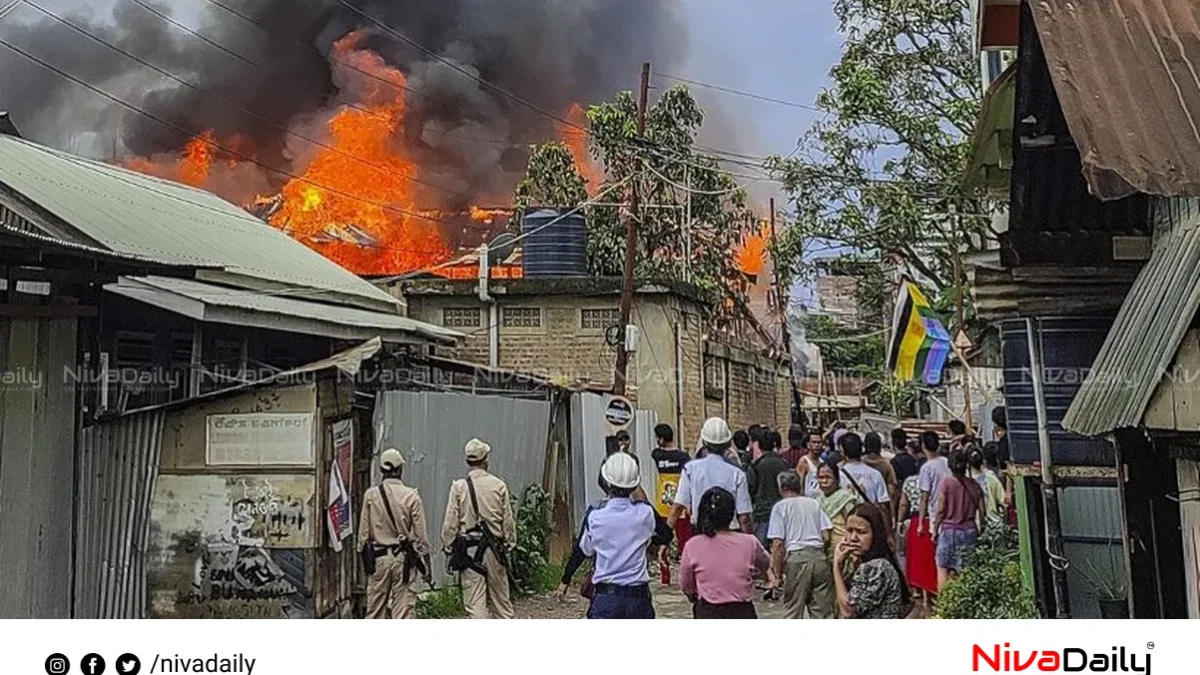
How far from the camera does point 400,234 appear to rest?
7.43 meters

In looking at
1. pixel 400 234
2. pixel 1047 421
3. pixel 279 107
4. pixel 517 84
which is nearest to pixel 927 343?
pixel 1047 421

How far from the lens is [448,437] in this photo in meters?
5.81

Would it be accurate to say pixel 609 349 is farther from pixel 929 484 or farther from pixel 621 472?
pixel 621 472

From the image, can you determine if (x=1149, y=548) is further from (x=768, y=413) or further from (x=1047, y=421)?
(x=768, y=413)

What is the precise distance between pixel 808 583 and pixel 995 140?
182 centimetres

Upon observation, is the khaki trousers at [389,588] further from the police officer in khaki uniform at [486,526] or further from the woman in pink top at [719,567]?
the woman in pink top at [719,567]

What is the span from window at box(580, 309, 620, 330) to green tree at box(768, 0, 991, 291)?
1233 millimetres

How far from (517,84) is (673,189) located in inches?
49.1

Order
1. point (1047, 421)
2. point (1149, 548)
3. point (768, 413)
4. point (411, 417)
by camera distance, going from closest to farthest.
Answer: point (1149, 548) → point (1047, 421) → point (411, 417) → point (768, 413)

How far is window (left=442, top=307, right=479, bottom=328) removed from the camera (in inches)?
316

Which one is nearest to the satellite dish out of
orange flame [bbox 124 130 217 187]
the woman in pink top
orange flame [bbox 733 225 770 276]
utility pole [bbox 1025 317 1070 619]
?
orange flame [bbox 733 225 770 276]

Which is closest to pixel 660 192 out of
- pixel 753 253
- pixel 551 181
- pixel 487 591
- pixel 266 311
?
pixel 551 181

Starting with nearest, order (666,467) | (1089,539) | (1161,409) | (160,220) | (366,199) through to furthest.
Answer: (1161,409) < (1089,539) < (160,220) < (666,467) < (366,199)
